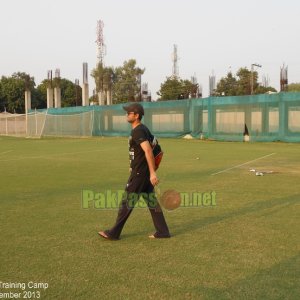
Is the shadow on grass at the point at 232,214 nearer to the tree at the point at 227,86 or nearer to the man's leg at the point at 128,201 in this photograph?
the man's leg at the point at 128,201

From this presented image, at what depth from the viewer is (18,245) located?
511 cm

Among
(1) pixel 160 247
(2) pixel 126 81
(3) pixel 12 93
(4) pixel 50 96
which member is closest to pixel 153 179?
(1) pixel 160 247

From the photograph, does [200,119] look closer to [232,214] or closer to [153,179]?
[232,214]

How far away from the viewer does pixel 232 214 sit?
671cm

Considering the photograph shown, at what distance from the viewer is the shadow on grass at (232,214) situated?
593 cm

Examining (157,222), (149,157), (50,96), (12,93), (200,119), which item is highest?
(12,93)

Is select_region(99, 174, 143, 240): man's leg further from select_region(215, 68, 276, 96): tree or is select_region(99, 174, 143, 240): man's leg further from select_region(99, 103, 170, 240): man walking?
select_region(215, 68, 276, 96): tree

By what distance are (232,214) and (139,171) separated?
210cm

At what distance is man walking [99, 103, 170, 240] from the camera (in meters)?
5.09

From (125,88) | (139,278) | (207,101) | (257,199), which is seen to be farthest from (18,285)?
(125,88)

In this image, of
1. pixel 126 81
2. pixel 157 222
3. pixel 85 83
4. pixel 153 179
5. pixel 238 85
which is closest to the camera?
pixel 153 179

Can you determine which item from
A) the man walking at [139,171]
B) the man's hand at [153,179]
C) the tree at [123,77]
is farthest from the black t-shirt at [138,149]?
the tree at [123,77]

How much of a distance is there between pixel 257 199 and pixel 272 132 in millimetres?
17681

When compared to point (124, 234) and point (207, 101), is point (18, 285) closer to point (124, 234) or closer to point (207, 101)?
point (124, 234)
